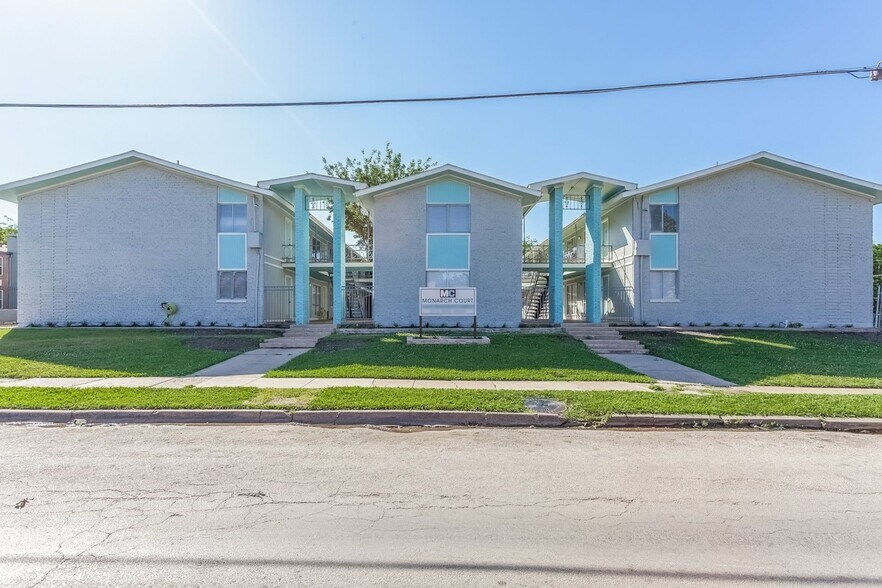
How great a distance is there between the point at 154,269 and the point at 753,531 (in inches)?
858

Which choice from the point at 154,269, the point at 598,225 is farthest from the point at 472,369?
the point at 154,269

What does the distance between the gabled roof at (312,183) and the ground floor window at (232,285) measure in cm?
396

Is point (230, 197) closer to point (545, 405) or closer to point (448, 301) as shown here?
point (448, 301)

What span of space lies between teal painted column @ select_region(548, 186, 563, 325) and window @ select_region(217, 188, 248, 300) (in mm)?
13080

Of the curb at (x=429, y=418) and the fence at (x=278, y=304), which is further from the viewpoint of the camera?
the fence at (x=278, y=304)

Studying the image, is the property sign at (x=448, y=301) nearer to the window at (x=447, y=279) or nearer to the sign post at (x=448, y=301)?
the sign post at (x=448, y=301)

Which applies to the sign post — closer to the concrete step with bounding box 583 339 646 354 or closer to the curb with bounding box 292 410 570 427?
the concrete step with bounding box 583 339 646 354

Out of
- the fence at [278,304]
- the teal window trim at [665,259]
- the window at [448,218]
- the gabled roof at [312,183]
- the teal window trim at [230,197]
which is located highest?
the gabled roof at [312,183]

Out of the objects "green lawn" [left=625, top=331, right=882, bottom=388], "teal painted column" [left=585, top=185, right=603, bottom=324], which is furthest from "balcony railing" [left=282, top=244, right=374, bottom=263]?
"green lawn" [left=625, top=331, right=882, bottom=388]

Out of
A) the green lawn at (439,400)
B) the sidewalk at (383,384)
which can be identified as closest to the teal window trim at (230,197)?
the sidewalk at (383,384)

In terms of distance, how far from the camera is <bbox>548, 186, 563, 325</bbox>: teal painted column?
1950 cm

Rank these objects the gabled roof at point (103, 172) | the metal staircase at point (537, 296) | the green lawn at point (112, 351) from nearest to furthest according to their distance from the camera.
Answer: the green lawn at point (112, 351)
the gabled roof at point (103, 172)
the metal staircase at point (537, 296)

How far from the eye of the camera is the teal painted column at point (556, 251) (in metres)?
19.5

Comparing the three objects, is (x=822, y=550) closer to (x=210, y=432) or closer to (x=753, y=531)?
(x=753, y=531)
